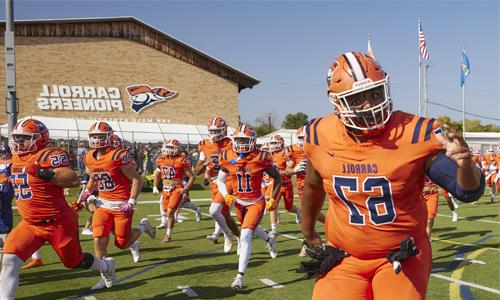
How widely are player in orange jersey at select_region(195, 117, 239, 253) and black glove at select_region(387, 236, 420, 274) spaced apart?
557cm

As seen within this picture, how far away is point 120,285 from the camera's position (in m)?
7.05

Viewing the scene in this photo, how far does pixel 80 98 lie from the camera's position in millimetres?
35562

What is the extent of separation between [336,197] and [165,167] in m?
8.42

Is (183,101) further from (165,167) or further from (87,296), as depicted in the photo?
(87,296)

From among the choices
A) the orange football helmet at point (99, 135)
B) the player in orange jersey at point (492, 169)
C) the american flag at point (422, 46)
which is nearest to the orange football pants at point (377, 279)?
the orange football helmet at point (99, 135)

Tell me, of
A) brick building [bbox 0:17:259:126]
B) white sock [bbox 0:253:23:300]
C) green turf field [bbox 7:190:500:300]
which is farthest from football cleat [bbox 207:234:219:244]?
brick building [bbox 0:17:259:126]

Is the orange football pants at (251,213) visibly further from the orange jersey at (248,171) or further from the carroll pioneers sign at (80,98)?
the carroll pioneers sign at (80,98)

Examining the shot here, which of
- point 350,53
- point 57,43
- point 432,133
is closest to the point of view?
point 432,133

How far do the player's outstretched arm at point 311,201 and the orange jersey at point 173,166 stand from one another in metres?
7.87

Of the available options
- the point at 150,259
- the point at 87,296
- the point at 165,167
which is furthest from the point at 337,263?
the point at 165,167

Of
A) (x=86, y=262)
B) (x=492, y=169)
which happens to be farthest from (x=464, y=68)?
(x=86, y=262)

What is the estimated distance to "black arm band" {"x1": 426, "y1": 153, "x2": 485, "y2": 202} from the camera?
2.66m

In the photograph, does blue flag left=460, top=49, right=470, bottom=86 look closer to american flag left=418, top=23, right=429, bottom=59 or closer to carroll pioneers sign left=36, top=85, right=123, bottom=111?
american flag left=418, top=23, right=429, bottom=59

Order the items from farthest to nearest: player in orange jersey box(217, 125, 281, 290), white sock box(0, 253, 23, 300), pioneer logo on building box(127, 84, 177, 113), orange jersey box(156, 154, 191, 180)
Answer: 1. pioneer logo on building box(127, 84, 177, 113)
2. orange jersey box(156, 154, 191, 180)
3. player in orange jersey box(217, 125, 281, 290)
4. white sock box(0, 253, 23, 300)
